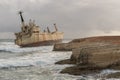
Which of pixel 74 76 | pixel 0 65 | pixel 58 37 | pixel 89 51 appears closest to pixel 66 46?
pixel 0 65

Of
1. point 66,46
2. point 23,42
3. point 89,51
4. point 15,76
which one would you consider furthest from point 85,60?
point 23,42

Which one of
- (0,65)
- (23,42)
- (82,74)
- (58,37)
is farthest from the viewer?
(58,37)

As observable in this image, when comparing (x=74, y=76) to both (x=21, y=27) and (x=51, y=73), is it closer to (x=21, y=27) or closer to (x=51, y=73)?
(x=51, y=73)

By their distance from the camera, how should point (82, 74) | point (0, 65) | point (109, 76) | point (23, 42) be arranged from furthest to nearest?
point (23, 42) → point (0, 65) → point (82, 74) → point (109, 76)

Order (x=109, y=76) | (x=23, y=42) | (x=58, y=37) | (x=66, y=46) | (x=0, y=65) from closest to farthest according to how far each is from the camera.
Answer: (x=109, y=76)
(x=0, y=65)
(x=66, y=46)
(x=23, y=42)
(x=58, y=37)

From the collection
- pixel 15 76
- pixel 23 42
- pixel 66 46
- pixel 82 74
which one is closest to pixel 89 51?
pixel 82 74

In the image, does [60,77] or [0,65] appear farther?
[0,65]

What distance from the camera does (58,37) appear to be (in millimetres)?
84938

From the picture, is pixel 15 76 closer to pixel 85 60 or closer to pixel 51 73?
pixel 51 73

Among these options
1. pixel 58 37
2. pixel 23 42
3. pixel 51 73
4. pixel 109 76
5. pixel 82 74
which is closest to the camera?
pixel 109 76

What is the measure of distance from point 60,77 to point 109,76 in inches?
102

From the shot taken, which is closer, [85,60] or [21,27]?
[85,60]

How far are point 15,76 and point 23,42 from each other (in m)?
57.5

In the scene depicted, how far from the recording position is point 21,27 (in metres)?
77.4
